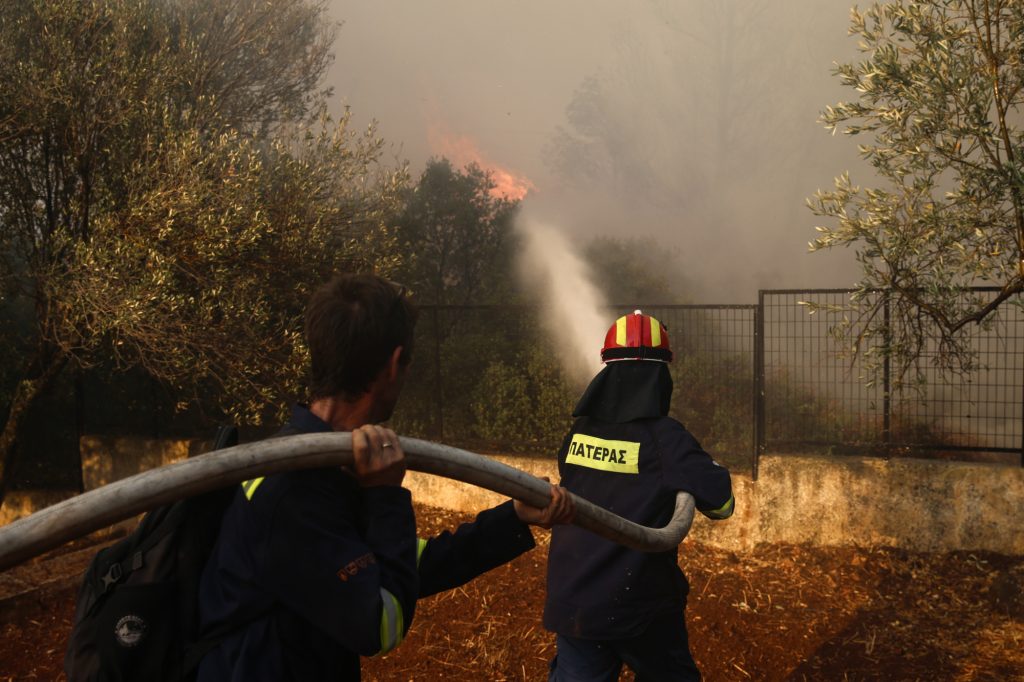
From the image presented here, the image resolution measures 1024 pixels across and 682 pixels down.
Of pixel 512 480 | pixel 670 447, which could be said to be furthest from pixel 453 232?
pixel 512 480

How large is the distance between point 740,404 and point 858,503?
1.92 m

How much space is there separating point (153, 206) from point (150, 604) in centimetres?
Answer: 594

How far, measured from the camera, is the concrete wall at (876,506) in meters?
7.20

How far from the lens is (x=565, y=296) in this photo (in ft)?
41.1

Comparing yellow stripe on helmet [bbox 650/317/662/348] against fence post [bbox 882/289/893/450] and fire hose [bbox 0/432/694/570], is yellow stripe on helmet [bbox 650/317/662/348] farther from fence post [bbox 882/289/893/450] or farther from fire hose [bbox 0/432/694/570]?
fence post [bbox 882/289/893/450]

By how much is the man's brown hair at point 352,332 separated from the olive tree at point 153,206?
5.24 metres

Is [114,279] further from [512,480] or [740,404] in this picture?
[740,404]

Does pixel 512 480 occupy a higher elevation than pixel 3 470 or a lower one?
higher

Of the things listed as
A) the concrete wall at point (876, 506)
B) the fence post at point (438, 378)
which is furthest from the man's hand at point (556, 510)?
the fence post at point (438, 378)

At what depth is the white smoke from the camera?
32.0ft

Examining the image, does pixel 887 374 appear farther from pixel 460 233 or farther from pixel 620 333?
pixel 460 233

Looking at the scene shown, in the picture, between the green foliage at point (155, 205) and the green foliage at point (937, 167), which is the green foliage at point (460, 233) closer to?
the green foliage at point (155, 205)

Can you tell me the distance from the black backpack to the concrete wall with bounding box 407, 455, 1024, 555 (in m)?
6.93

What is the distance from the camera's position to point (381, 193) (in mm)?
Result: 9352
